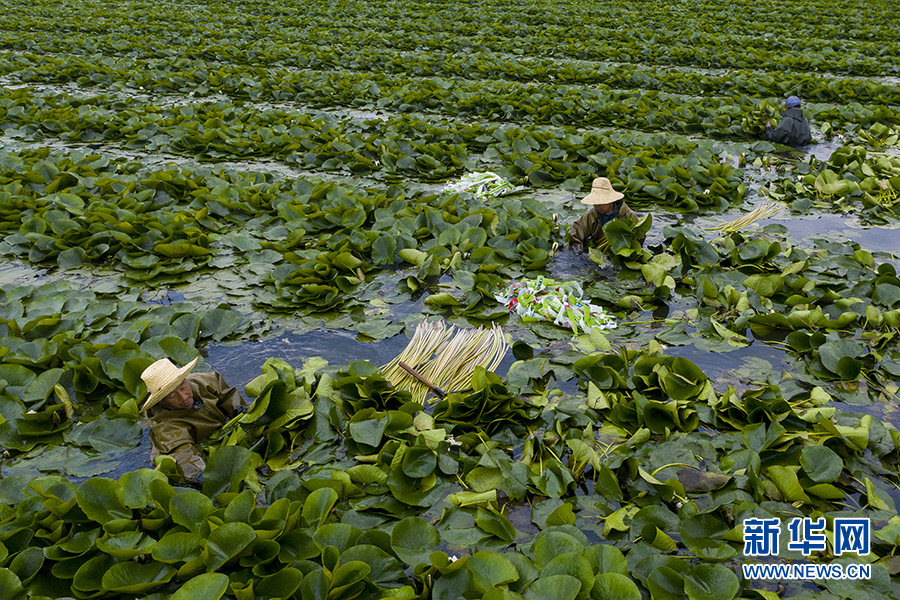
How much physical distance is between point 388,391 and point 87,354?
197 cm

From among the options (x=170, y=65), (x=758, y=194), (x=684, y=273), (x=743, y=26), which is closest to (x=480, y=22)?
(x=743, y=26)

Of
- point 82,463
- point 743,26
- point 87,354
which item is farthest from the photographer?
point 743,26

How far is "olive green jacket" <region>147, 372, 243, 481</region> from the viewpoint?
300 centimetres

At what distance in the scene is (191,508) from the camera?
2.60 metres

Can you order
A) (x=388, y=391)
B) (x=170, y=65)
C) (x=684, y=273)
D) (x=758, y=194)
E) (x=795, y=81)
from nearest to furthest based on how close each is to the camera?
(x=388, y=391)
(x=684, y=273)
(x=758, y=194)
(x=795, y=81)
(x=170, y=65)

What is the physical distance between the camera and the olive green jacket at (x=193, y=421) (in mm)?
2996

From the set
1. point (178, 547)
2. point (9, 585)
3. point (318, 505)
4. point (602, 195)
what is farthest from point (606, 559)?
point (602, 195)

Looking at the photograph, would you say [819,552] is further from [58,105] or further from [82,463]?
[58,105]

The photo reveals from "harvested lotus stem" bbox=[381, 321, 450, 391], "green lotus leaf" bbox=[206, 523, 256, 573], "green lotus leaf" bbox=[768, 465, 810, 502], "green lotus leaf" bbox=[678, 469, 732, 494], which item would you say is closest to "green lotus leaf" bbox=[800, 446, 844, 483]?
"green lotus leaf" bbox=[768, 465, 810, 502]

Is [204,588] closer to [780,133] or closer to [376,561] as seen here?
[376,561]

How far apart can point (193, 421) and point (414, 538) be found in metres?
1.41

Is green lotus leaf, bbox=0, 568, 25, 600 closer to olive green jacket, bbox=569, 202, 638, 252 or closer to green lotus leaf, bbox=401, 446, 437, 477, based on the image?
green lotus leaf, bbox=401, 446, 437, 477

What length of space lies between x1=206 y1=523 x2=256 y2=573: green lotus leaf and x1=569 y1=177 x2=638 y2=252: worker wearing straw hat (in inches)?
144

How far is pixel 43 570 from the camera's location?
2508mm
